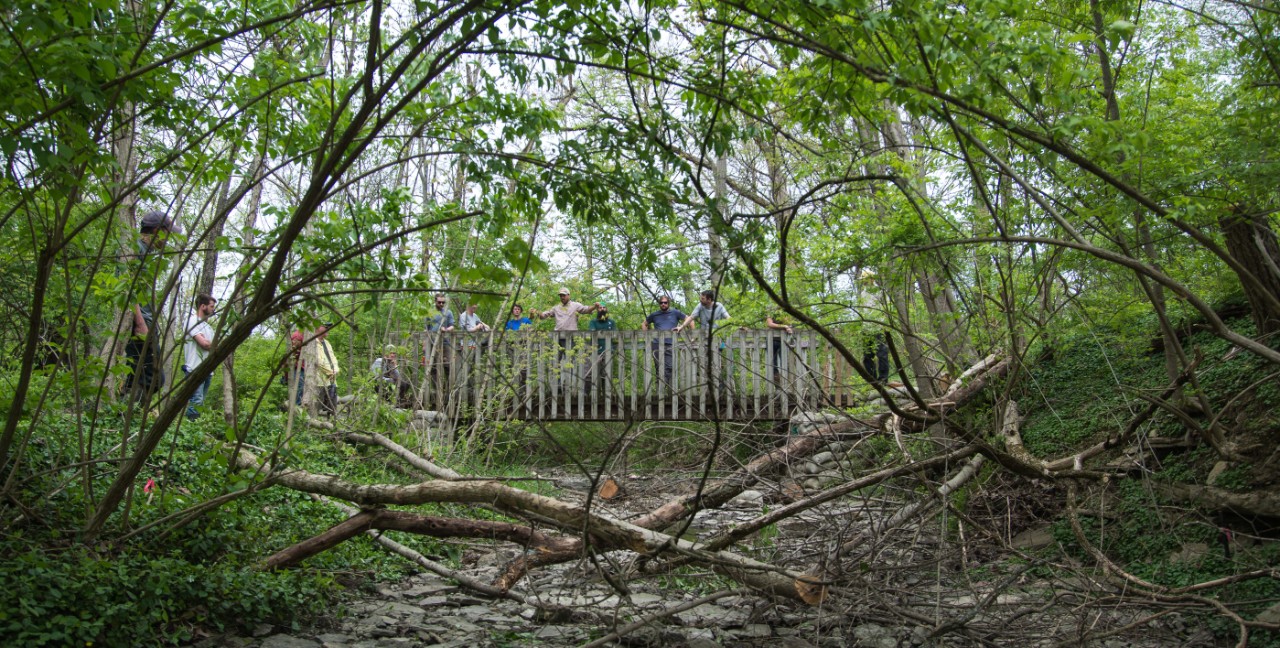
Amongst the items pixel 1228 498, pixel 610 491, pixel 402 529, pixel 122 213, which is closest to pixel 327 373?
pixel 122 213

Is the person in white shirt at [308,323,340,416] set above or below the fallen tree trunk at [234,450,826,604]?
above

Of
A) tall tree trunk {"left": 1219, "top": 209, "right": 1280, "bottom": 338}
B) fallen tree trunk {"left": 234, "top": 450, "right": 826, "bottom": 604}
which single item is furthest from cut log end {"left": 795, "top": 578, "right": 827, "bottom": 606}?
tall tree trunk {"left": 1219, "top": 209, "right": 1280, "bottom": 338}

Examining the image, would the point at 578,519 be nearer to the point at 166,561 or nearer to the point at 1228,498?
the point at 166,561

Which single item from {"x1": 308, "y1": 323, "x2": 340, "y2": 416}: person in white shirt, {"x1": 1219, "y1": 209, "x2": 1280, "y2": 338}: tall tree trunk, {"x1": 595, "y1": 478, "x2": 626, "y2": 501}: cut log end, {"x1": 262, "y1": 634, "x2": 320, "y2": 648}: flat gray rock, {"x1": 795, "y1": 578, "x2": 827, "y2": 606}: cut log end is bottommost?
{"x1": 262, "y1": 634, "x2": 320, "y2": 648}: flat gray rock

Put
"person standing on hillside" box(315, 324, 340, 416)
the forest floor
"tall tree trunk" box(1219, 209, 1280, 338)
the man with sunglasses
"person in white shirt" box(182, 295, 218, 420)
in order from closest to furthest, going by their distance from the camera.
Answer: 1. the forest floor
2. "tall tree trunk" box(1219, 209, 1280, 338)
3. "person in white shirt" box(182, 295, 218, 420)
4. "person standing on hillside" box(315, 324, 340, 416)
5. the man with sunglasses

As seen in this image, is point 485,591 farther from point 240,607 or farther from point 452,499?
point 240,607

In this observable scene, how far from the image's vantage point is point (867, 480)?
4926 millimetres

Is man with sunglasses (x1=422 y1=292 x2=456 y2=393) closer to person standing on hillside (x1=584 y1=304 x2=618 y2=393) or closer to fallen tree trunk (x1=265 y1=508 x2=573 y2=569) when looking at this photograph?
person standing on hillside (x1=584 y1=304 x2=618 y2=393)

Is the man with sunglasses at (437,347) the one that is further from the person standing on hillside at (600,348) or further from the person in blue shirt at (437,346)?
the person standing on hillside at (600,348)

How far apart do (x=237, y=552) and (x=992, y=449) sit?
4538mm

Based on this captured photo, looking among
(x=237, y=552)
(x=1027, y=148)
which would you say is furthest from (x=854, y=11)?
(x=237, y=552)

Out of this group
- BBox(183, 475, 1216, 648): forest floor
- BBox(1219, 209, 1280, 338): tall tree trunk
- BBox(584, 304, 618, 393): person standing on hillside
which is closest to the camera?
BBox(183, 475, 1216, 648): forest floor

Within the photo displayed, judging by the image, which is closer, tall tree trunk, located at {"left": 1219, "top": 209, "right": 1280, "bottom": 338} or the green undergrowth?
the green undergrowth

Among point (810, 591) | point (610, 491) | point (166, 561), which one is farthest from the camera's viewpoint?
point (610, 491)
